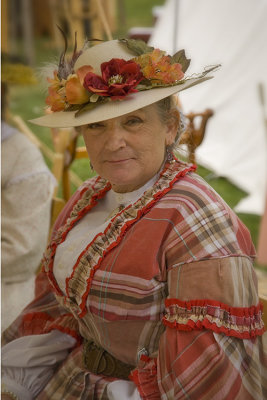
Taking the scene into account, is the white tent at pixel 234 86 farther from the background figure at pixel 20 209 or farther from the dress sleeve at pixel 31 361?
the dress sleeve at pixel 31 361

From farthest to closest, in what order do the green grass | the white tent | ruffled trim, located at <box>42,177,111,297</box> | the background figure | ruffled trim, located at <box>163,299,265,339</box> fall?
the white tent → the background figure → the green grass → ruffled trim, located at <box>42,177,111,297</box> → ruffled trim, located at <box>163,299,265,339</box>

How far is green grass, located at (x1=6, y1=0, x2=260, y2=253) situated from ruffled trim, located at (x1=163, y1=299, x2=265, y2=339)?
300 millimetres

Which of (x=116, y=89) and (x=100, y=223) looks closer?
(x=116, y=89)

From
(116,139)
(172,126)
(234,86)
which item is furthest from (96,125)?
(234,86)

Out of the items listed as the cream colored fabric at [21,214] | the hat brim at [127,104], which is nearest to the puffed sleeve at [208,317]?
the hat brim at [127,104]

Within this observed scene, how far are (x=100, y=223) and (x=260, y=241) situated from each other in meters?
1.43

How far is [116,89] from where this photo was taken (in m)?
0.96

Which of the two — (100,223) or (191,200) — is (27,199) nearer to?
(100,223)

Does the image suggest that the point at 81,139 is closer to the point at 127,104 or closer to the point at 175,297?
the point at 127,104

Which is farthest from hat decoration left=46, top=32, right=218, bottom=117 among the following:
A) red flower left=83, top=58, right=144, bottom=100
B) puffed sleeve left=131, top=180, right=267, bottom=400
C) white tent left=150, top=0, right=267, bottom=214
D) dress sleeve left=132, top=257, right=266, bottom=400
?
white tent left=150, top=0, right=267, bottom=214

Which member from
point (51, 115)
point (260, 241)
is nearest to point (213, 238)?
point (51, 115)

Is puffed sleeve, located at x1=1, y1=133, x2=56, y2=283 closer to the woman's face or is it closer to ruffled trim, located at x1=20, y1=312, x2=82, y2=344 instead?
ruffled trim, located at x1=20, y1=312, x2=82, y2=344

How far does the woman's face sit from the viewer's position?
3.29 feet

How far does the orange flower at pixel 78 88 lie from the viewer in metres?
1.00
